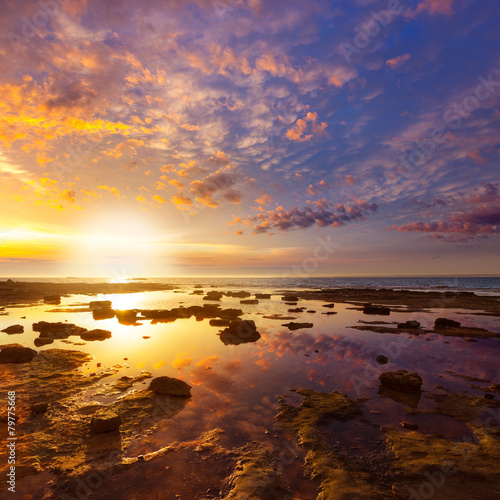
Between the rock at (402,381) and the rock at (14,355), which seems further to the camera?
the rock at (14,355)

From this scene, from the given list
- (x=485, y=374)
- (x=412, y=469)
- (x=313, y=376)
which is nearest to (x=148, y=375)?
(x=313, y=376)

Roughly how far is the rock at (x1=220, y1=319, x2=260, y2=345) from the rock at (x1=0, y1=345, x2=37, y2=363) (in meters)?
13.0

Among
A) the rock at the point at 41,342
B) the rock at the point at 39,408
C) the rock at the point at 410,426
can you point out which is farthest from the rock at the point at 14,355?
the rock at the point at 410,426

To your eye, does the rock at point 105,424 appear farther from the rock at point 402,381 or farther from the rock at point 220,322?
the rock at point 220,322

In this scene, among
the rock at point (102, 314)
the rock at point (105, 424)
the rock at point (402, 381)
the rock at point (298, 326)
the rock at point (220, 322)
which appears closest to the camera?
the rock at point (105, 424)

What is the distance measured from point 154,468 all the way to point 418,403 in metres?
10.8

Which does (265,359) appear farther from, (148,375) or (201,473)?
(201,473)

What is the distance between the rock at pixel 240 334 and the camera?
2279 cm

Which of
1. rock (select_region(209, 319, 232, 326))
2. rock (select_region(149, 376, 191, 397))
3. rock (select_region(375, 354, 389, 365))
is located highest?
rock (select_region(149, 376, 191, 397))

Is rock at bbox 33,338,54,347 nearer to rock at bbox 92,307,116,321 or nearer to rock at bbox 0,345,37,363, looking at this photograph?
rock at bbox 0,345,37,363

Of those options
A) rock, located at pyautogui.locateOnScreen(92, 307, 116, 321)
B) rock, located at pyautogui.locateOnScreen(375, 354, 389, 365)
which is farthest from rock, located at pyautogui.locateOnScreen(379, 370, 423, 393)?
rock, located at pyautogui.locateOnScreen(92, 307, 116, 321)

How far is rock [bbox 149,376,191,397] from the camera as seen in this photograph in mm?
12302

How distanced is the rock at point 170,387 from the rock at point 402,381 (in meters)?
9.67

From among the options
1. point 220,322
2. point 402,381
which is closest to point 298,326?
point 220,322
